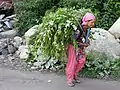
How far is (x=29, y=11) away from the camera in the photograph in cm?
930

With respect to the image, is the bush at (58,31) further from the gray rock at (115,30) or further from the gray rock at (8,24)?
the gray rock at (8,24)

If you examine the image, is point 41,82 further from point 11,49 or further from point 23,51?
point 11,49

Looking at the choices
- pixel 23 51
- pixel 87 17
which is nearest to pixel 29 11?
pixel 23 51

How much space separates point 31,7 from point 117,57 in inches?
111

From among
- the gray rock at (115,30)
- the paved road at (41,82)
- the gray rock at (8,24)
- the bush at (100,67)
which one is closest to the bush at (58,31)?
the paved road at (41,82)

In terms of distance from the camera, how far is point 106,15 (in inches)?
351

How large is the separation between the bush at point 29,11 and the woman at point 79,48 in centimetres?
297

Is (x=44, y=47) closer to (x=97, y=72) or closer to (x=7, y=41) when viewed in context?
(x=97, y=72)

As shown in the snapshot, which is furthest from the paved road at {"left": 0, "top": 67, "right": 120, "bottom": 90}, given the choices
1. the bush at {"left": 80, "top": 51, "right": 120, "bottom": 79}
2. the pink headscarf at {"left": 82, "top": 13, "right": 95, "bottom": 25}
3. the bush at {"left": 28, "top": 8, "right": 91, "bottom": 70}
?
the pink headscarf at {"left": 82, "top": 13, "right": 95, "bottom": 25}

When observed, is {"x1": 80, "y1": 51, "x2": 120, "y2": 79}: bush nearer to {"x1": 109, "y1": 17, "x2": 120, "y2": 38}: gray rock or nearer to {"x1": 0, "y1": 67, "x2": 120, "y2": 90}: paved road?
{"x1": 0, "y1": 67, "x2": 120, "y2": 90}: paved road

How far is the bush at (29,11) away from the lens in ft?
30.2

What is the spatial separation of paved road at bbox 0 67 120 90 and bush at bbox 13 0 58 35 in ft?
7.41

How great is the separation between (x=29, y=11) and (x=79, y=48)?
3.27 m

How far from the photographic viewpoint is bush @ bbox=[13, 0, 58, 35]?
9211 mm
